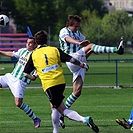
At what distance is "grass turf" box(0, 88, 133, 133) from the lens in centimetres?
1238

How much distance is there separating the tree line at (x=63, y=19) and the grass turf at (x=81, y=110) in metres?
35.8

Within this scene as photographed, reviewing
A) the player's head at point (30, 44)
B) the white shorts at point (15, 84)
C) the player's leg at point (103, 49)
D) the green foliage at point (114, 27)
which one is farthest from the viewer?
the green foliage at point (114, 27)

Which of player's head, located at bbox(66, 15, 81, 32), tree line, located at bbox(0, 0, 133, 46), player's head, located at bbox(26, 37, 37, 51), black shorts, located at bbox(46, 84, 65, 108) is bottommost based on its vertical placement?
tree line, located at bbox(0, 0, 133, 46)

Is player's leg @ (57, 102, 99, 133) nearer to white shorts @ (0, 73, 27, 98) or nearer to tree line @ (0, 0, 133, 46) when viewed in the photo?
white shorts @ (0, 73, 27, 98)

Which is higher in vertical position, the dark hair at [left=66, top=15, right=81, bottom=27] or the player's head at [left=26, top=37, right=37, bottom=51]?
the dark hair at [left=66, top=15, right=81, bottom=27]

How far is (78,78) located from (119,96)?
6.93 meters

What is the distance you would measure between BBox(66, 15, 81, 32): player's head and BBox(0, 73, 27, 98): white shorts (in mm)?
1558

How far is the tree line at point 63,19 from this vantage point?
59938 mm

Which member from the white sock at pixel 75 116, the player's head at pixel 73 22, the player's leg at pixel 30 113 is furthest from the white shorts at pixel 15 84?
the white sock at pixel 75 116

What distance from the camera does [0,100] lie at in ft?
61.0

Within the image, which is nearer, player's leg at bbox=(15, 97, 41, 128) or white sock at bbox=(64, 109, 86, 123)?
white sock at bbox=(64, 109, 86, 123)

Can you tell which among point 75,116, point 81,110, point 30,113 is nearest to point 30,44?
point 30,113

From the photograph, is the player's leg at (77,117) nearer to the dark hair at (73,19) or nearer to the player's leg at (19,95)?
the player's leg at (19,95)

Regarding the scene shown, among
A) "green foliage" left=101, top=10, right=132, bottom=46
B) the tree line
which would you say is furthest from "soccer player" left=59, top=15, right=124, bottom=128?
"green foliage" left=101, top=10, right=132, bottom=46
